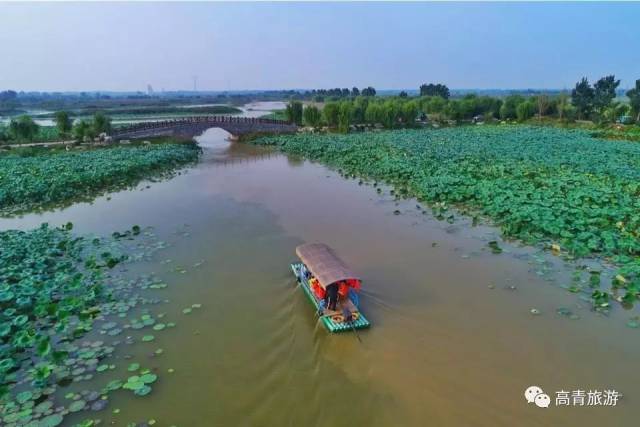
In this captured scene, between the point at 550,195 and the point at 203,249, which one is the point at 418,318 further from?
the point at 550,195

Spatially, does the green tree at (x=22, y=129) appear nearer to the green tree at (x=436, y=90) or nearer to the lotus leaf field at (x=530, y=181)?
the lotus leaf field at (x=530, y=181)

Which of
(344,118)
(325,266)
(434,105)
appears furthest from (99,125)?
(434,105)

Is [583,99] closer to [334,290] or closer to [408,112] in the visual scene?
[408,112]

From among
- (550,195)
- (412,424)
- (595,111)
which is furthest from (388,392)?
(595,111)

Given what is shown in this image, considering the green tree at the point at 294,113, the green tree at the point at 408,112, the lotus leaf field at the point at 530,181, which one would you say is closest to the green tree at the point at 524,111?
the green tree at the point at 408,112

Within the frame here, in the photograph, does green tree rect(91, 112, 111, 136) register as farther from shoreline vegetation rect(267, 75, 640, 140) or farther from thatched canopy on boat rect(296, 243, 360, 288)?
thatched canopy on boat rect(296, 243, 360, 288)
